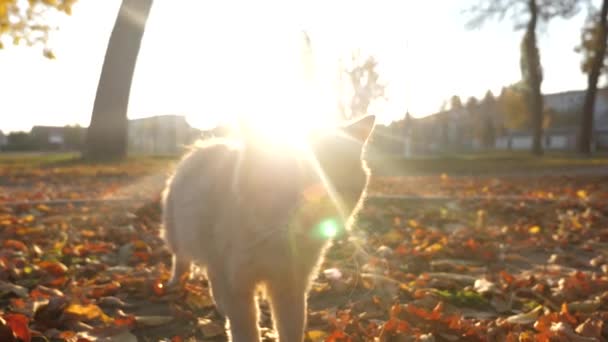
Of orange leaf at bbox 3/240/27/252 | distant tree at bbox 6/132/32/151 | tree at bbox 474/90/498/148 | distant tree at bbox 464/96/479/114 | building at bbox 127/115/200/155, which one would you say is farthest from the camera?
distant tree at bbox 464/96/479/114

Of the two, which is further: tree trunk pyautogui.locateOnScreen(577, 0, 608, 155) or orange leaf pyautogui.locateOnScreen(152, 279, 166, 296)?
tree trunk pyautogui.locateOnScreen(577, 0, 608, 155)

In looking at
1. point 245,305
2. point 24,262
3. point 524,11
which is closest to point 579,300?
point 245,305

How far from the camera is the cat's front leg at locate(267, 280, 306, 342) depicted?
2.68 meters

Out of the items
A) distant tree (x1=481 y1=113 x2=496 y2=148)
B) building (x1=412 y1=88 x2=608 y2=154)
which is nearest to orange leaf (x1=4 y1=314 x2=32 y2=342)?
building (x1=412 y1=88 x2=608 y2=154)

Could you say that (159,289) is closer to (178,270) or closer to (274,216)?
(178,270)

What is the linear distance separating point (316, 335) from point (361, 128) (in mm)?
1223

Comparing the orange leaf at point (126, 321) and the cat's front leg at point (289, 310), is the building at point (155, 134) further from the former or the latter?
the cat's front leg at point (289, 310)

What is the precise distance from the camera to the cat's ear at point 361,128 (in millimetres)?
2957

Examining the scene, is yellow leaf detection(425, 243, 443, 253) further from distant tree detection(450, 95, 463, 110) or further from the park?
distant tree detection(450, 95, 463, 110)

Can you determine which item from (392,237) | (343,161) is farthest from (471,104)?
(343,161)

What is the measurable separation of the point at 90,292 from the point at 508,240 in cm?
447

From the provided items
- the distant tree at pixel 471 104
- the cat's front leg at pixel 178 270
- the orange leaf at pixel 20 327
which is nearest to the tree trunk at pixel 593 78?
the cat's front leg at pixel 178 270

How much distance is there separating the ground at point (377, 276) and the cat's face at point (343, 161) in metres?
0.79

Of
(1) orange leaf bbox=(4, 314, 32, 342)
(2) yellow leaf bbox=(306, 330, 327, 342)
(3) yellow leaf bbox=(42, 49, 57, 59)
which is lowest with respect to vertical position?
(2) yellow leaf bbox=(306, 330, 327, 342)
